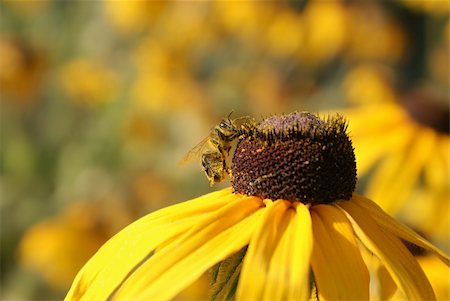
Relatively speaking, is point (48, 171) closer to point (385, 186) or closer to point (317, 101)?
point (317, 101)

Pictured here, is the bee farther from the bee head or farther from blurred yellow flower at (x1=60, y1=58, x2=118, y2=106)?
blurred yellow flower at (x1=60, y1=58, x2=118, y2=106)

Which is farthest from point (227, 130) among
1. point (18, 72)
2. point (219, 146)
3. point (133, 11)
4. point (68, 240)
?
point (133, 11)

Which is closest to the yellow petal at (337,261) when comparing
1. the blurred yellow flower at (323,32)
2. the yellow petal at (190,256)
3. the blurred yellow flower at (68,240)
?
the yellow petal at (190,256)

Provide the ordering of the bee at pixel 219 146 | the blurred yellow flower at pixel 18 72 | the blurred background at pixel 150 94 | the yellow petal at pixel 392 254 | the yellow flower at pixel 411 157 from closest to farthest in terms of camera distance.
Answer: the yellow petal at pixel 392 254 → the bee at pixel 219 146 → the yellow flower at pixel 411 157 → the blurred background at pixel 150 94 → the blurred yellow flower at pixel 18 72

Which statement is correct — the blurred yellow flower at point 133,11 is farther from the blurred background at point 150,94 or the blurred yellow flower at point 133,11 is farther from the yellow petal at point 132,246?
the yellow petal at point 132,246

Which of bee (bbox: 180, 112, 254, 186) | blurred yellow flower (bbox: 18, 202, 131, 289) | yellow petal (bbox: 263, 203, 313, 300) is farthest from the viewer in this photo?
blurred yellow flower (bbox: 18, 202, 131, 289)

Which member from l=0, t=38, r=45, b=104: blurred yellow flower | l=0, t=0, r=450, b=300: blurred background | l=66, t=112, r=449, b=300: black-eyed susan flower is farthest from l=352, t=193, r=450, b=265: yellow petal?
l=0, t=38, r=45, b=104: blurred yellow flower

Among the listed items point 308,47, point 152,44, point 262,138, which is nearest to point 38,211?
point 152,44

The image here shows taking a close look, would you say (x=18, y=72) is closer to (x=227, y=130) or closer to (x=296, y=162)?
(x=227, y=130)
